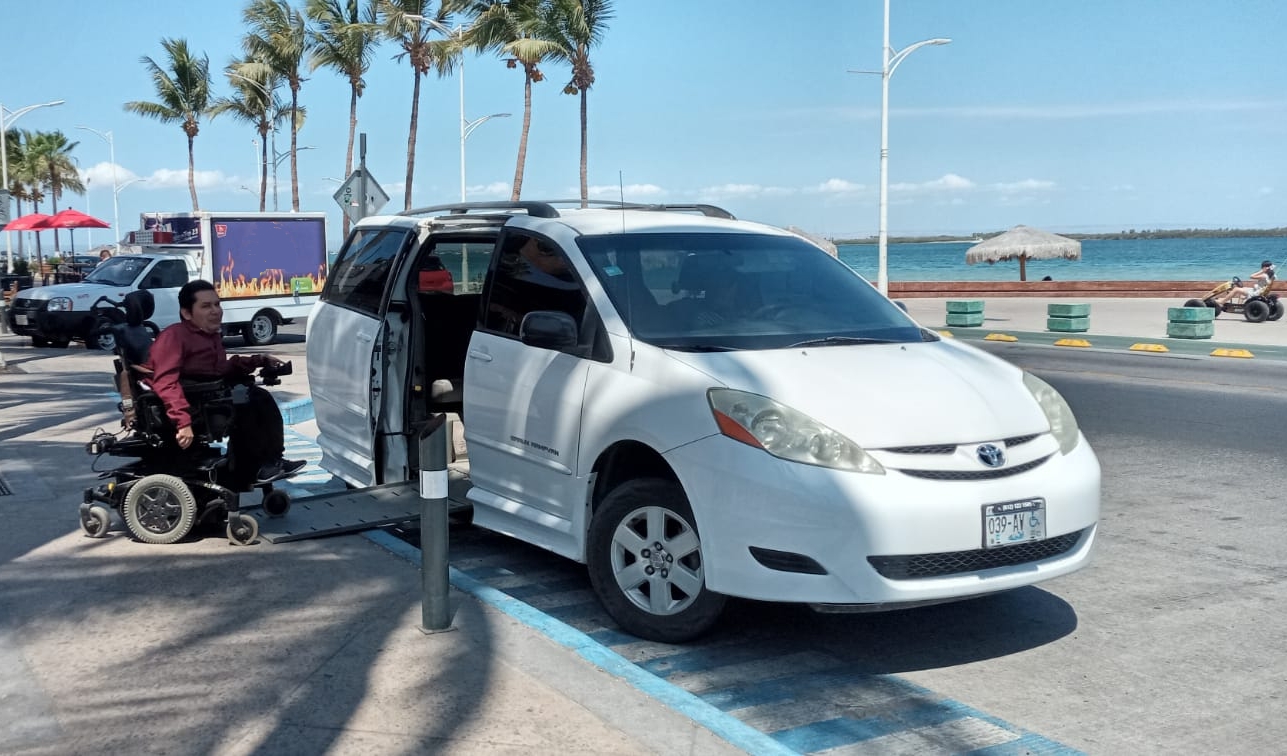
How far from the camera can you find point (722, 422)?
4.70 m

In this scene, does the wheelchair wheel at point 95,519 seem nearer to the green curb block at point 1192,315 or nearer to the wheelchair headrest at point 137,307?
the wheelchair headrest at point 137,307

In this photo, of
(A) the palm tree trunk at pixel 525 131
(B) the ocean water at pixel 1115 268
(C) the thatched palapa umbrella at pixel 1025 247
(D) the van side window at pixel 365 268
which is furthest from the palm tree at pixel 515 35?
(B) the ocean water at pixel 1115 268

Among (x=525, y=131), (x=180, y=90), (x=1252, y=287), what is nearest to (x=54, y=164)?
(x=180, y=90)

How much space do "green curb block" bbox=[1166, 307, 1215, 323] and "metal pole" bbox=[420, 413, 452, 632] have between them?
19.1m

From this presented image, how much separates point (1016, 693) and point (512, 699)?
1.90 m

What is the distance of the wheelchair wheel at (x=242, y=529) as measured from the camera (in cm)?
651

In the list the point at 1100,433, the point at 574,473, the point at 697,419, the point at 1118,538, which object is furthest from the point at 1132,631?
the point at 1100,433

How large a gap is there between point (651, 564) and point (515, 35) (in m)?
34.1

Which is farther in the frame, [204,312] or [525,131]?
[525,131]

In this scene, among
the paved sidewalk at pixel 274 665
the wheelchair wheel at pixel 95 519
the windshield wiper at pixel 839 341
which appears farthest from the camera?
the wheelchair wheel at pixel 95 519

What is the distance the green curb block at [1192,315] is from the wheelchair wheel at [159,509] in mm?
18805

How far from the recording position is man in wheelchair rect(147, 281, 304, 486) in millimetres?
6543

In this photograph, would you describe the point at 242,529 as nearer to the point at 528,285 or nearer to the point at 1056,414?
the point at 528,285

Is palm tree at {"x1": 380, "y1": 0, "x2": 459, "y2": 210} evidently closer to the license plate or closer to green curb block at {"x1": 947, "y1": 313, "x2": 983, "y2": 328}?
green curb block at {"x1": 947, "y1": 313, "x2": 983, "y2": 328}
